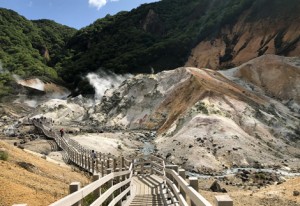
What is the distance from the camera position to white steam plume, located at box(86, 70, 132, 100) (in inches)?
4395

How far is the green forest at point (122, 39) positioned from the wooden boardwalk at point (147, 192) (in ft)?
235

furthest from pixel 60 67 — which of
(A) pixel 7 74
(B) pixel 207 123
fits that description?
Answer: (B) pixel 207 123

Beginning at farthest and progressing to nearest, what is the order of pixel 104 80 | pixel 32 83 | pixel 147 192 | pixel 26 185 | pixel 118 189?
1. pixel 104 80
2. pixel 32 83
3. pixel 147 192
4. pixel 26 185
5. pixel 118 189

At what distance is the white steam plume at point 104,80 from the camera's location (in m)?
112

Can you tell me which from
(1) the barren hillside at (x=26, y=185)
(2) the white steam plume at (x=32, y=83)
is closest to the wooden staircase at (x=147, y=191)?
(1) the barren hillside at (x=26, y=185)

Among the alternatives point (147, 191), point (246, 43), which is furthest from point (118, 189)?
point (246, 43)

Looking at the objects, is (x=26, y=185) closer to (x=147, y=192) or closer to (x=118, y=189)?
(x=118, y=189)

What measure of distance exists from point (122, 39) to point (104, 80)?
113ft

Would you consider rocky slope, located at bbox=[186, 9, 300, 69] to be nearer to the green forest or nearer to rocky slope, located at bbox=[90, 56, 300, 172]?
the green forest

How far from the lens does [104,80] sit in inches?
4653

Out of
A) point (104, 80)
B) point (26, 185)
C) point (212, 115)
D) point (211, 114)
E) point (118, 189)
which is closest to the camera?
point (118, 189)

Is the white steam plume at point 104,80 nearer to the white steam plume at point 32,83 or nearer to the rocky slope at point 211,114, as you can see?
the white steam plume at point 32,83

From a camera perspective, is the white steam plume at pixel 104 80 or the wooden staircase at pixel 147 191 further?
the white steam plume at pixel 104 80

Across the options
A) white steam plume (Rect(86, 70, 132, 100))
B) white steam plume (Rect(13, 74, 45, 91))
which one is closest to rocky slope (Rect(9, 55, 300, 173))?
white steam plume (Rect(86, 70, 132, 100))
